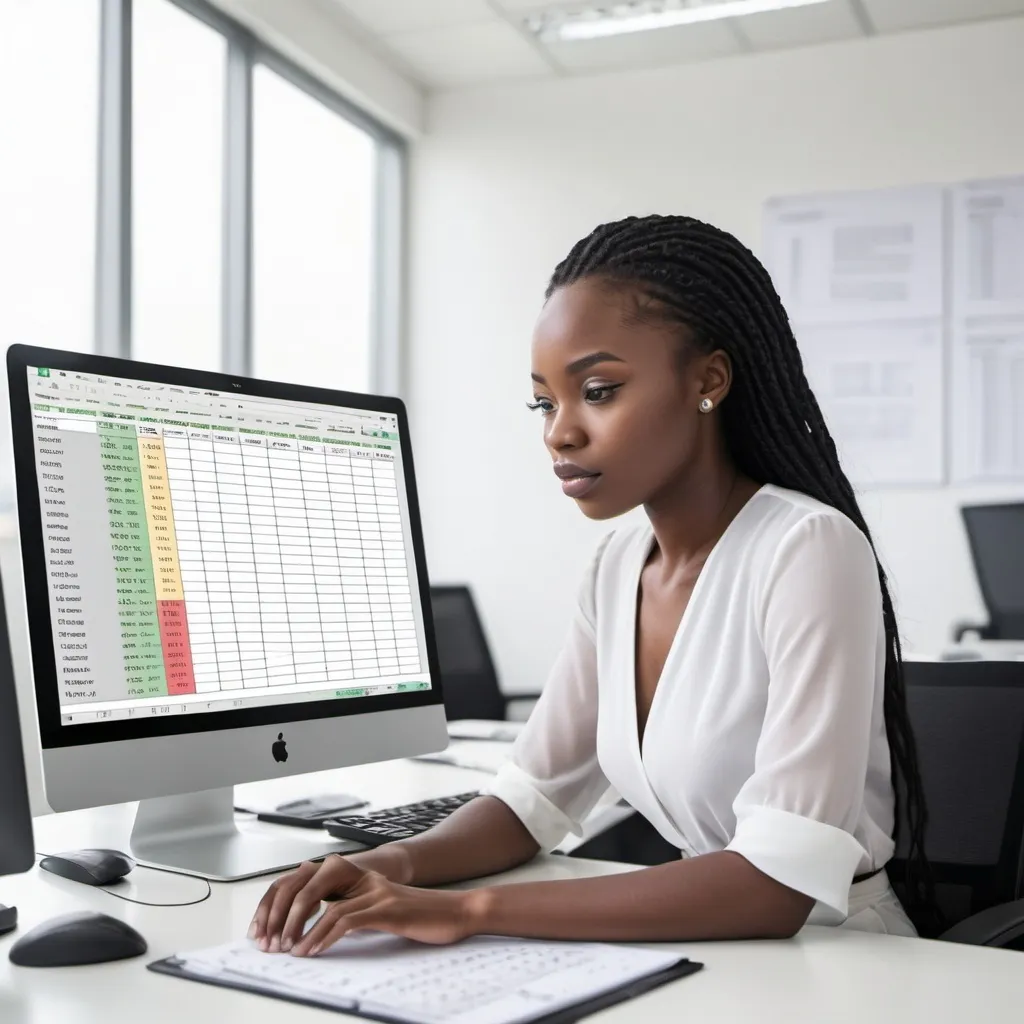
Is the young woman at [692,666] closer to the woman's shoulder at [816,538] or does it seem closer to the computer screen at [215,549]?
the woman's shoulder at [816,538]

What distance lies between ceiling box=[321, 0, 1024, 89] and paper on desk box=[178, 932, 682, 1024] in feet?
11.8

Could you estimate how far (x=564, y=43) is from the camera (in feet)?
13.8

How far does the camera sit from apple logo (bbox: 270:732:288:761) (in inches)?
48.0

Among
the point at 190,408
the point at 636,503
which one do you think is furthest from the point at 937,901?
the point at 190,408

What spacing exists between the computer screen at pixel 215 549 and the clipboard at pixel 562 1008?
316mm

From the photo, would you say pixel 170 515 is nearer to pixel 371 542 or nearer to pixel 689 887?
pixel 371 542

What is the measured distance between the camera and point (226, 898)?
3.39ft

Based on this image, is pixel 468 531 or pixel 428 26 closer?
pixel 428 26

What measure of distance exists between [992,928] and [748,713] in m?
0.31

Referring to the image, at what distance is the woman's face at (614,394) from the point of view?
1.08 metres

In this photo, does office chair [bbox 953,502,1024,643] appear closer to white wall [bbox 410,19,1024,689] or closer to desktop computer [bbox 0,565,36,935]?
white wall [bbox 410,19,1024,689]

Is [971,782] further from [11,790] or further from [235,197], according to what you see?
[235,197]

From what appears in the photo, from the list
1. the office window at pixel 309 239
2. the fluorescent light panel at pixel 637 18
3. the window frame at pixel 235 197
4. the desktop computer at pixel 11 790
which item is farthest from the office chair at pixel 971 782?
the fluorescent light panel at pixel 637 18

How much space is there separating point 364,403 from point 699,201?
125 inches
